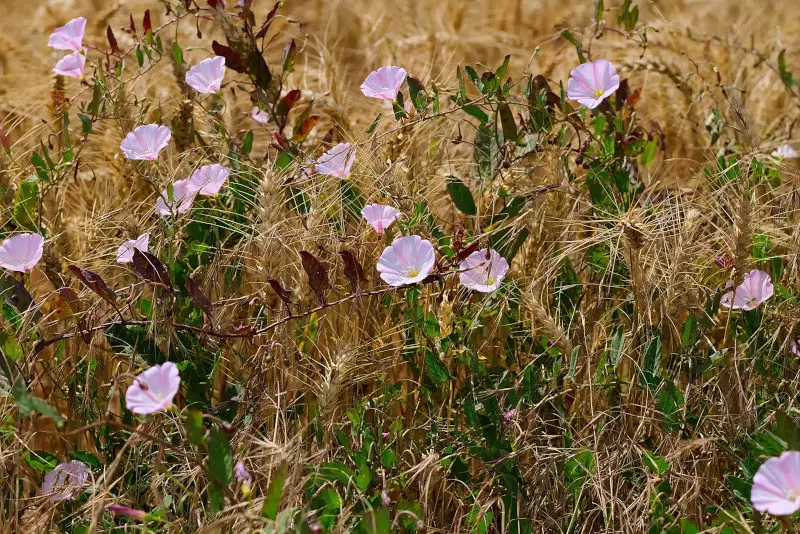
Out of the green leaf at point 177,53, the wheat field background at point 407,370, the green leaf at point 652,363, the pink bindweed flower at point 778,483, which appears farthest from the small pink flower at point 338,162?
the pink bindweed flower at point 778,483

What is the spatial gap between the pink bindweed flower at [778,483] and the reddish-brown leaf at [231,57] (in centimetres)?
109

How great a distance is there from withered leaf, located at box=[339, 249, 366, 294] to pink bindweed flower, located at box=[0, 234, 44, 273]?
0.42 meters

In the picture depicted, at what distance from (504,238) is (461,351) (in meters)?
0.29

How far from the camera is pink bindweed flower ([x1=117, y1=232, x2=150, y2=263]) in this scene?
1358 mm

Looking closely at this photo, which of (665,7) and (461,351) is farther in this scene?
(665,7)

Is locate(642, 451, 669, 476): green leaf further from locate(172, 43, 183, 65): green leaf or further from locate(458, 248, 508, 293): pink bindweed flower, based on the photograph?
locate(172, 43, 183, 65): green leaf

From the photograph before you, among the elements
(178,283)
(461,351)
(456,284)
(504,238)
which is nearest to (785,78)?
Answer: (504,238)

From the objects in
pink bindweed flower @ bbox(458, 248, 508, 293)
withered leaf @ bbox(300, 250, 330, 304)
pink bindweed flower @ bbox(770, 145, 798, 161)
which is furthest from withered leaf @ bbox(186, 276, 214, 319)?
pink bindweed flower @ bbox(770, 145, 798, 161)

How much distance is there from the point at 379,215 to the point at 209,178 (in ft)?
0.89

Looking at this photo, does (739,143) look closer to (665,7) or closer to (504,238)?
(504,238)

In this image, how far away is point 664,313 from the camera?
139 centimetres

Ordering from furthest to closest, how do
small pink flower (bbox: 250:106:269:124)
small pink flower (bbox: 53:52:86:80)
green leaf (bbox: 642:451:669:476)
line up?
1. small pink flower (bbox: 250:106:269:124)
2. small pink flower (bbox: 53:52:86:80)
3. green leaf (bbox: 642:451:669:476)

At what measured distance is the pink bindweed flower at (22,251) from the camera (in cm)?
133

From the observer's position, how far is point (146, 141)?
144 centimetres
